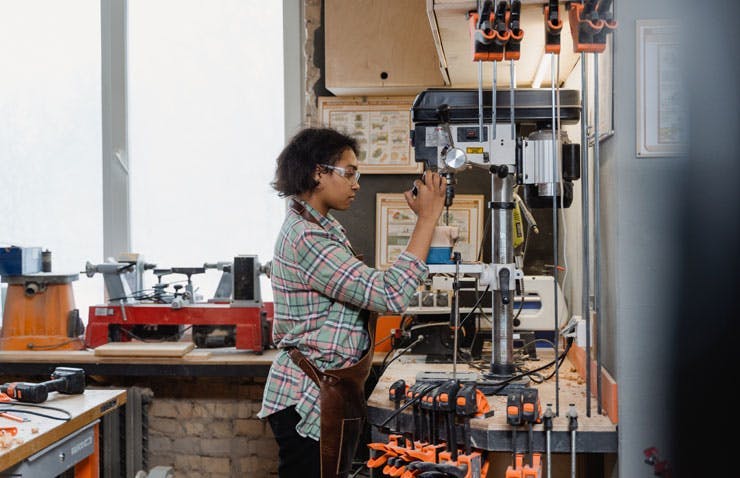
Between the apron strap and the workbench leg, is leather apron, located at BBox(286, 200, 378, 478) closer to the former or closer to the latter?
the apron strap

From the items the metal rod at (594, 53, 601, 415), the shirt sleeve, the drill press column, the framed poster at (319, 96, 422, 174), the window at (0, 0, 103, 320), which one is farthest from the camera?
the window at (0, 0, 103, 320)

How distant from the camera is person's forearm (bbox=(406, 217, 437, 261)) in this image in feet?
7.05

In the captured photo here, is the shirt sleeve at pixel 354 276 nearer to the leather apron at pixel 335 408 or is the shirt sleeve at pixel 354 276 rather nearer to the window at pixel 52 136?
the leather apron at pixel 335 408

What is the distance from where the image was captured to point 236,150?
3.76 m

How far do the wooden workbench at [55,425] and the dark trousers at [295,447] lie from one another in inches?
22.9

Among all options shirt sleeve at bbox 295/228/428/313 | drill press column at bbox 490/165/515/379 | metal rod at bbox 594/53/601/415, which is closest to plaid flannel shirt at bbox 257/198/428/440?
shirt sleeve at bbox 295/228/428/313

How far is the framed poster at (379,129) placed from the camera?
3492 millimetres

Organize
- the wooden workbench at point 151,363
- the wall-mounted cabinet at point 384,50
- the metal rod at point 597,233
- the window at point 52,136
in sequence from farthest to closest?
the window at point 52,136 → the wall-mounted cabinet at point 384,50 → the wooden workbench at point 151,363 → the metal rod at point 597,233

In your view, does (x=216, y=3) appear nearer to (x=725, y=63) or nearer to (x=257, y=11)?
(x=257, y=11)

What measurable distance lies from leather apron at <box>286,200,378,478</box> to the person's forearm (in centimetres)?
36

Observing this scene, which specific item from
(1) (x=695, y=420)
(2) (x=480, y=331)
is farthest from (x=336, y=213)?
(1) (x=695, y=420)

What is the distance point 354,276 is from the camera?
2094 millimetres

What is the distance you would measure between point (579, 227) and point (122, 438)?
2179 mm

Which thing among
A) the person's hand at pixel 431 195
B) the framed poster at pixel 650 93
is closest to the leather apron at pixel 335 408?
the person's hand at pixel 431 195
